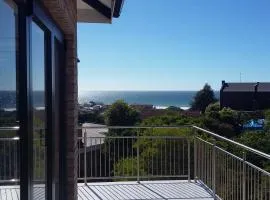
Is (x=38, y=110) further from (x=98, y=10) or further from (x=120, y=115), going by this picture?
(x=120, y=115)

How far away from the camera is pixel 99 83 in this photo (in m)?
88.8

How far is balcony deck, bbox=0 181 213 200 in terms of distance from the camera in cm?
694

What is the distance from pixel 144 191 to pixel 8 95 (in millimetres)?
5234

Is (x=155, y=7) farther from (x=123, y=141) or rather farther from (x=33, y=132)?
(x=33, y=132)

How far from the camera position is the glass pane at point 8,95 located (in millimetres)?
2199

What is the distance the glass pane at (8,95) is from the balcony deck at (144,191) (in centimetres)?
463

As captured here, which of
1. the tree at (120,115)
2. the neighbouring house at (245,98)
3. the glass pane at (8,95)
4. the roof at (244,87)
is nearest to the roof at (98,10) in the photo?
the glass pane at (8,95)

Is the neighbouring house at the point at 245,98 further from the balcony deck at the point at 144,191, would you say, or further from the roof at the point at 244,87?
the balcony deck at the point at 144,191

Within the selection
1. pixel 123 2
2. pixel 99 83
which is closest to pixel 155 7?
pixel 123 2

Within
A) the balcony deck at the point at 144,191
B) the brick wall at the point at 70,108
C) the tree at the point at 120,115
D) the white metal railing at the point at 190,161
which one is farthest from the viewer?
the tree at the point at 120,115

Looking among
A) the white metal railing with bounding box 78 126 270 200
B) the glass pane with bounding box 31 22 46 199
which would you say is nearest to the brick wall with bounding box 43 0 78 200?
the glass pane with bounding box 31 22 46 199

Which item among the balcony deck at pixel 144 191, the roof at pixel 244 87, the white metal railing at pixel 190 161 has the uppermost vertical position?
the roof at pixel 244 87

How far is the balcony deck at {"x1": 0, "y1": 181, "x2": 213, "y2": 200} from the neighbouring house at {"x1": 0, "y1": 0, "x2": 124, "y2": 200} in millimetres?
2058

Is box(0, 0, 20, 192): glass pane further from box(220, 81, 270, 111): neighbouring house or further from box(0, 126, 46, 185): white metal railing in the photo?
box(220, 81, 270, 111): neighbouring house
